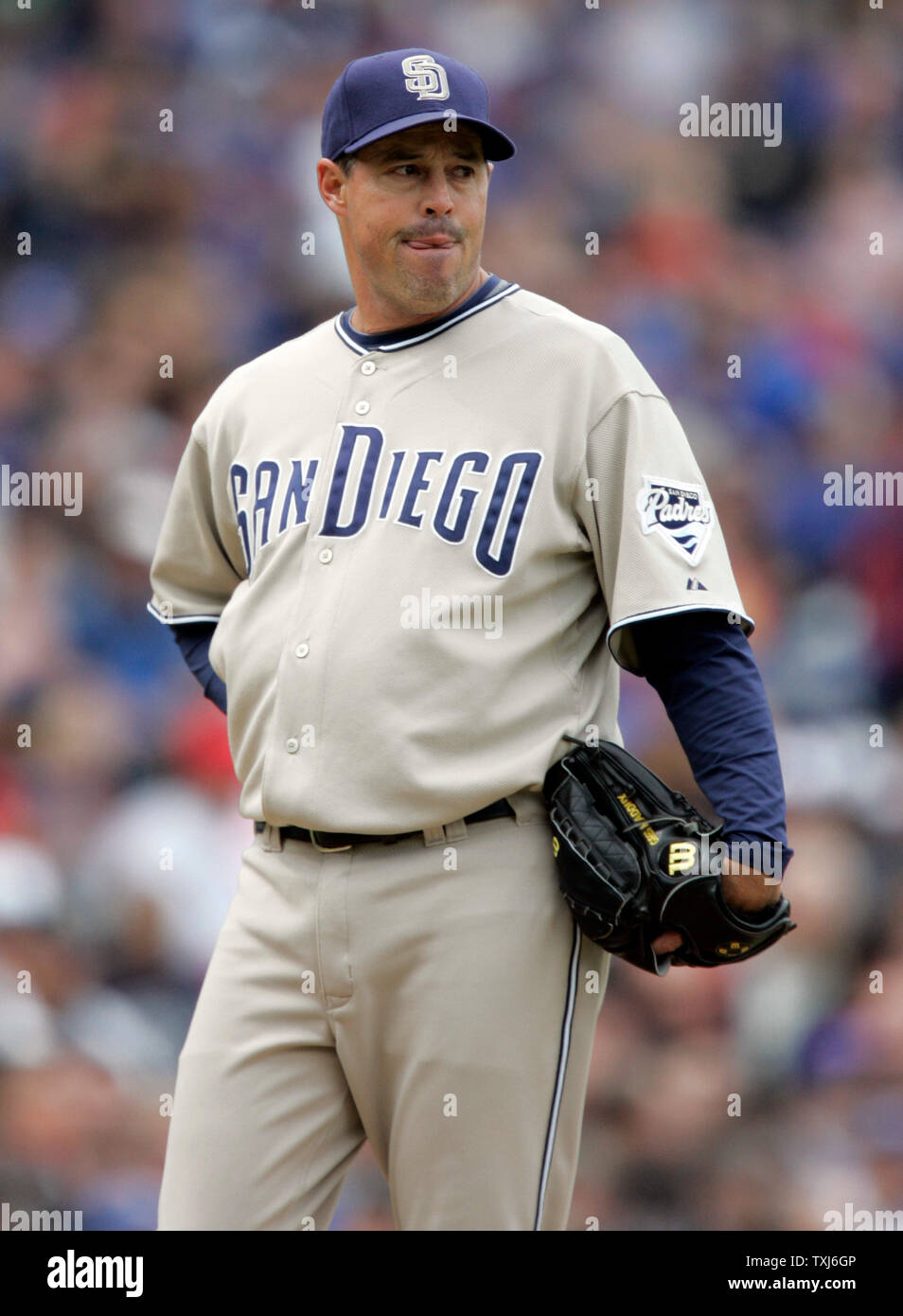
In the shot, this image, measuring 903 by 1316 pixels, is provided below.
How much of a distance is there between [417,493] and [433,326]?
0.83ft

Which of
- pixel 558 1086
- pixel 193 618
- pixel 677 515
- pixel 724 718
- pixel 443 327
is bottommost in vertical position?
pixel 558 1086

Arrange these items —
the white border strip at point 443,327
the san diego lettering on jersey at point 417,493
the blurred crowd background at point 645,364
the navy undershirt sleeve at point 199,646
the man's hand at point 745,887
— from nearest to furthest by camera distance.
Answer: the man's hand at point 745,887, the san diego lettering on jersey at point 417,493, the white border strip at point 443,327, the navy undershirt sleeve at point 199,646, the blurred crowd background at point 645,364

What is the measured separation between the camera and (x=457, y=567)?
6.32 ft

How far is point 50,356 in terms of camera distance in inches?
173

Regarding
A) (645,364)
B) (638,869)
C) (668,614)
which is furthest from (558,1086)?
(645,364)

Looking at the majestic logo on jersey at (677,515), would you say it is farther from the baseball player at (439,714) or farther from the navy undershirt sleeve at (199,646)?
the navy undershirt sleeve at (199,646)

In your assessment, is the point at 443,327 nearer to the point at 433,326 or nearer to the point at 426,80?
the point at 433,326

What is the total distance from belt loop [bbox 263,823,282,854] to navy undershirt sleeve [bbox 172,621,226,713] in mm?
411

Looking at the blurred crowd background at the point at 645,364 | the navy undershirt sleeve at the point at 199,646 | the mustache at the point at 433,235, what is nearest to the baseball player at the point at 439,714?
the mustache at the point at 433,235

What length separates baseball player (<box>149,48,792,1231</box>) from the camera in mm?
1899

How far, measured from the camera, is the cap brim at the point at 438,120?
199 cm

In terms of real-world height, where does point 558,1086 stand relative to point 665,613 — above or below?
below

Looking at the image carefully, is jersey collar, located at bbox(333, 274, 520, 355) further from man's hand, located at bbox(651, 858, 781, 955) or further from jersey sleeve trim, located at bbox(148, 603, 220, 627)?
man's hand, located at bbox(651, 858, 781, 955)

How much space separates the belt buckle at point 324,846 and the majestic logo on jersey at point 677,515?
502 mm
